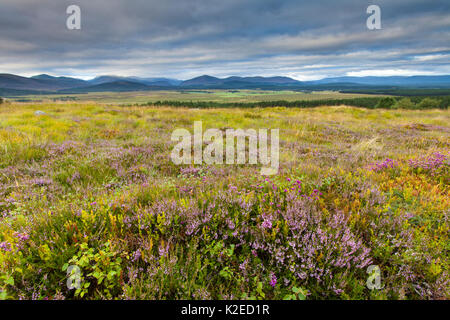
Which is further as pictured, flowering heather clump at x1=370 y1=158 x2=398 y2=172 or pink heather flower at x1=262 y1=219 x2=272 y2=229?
flowering heather clump at x1=370 y1=158 x2=398 y2=172

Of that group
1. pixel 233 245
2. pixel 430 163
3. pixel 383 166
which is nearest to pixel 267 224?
pixel 233 245

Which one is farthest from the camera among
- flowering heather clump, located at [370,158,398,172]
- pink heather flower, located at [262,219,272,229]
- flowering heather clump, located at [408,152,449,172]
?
flowering heather clump, located at [370,158,398,172]

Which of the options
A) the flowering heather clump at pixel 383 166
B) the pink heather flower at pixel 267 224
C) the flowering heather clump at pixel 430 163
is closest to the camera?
the pink heather flower at pixel 267 224

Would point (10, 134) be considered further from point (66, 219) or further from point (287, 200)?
point (287, 200)

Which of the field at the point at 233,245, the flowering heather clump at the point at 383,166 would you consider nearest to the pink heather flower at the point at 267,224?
the field at the point at 233,245

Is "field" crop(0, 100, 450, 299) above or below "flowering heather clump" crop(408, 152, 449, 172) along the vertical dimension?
below

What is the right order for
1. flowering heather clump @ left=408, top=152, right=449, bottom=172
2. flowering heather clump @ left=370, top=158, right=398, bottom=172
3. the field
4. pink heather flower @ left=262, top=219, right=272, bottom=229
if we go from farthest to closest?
flowering heather clump @ left=370, top=158, right=398, bottom=172, flowering heather clump @ left=408, top=152, right=449, bottom=172, pink heather flower @ left=262, top=219, right=272, bottom=229, the field

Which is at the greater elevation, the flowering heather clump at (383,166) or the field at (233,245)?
the flowering heather clump at (383,166)

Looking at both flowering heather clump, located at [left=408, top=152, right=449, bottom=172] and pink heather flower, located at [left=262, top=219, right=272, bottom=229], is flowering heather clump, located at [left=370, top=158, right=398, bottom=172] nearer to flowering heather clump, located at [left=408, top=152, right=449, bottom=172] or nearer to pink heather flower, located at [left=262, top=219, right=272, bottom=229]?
flowering heather clump, located at [left=408, top=152, right=449, bottom=172]

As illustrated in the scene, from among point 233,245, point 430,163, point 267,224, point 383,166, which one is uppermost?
point 430,163

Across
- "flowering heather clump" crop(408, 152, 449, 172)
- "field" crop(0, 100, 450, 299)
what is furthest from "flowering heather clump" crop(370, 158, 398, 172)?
"field" crop(0, 100, 450, 299)

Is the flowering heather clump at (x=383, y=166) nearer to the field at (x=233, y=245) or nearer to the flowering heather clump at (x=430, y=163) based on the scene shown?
the flowering heather clump at (x=430, y=163)

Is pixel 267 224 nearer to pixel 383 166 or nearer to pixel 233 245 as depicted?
pixel 233 245
